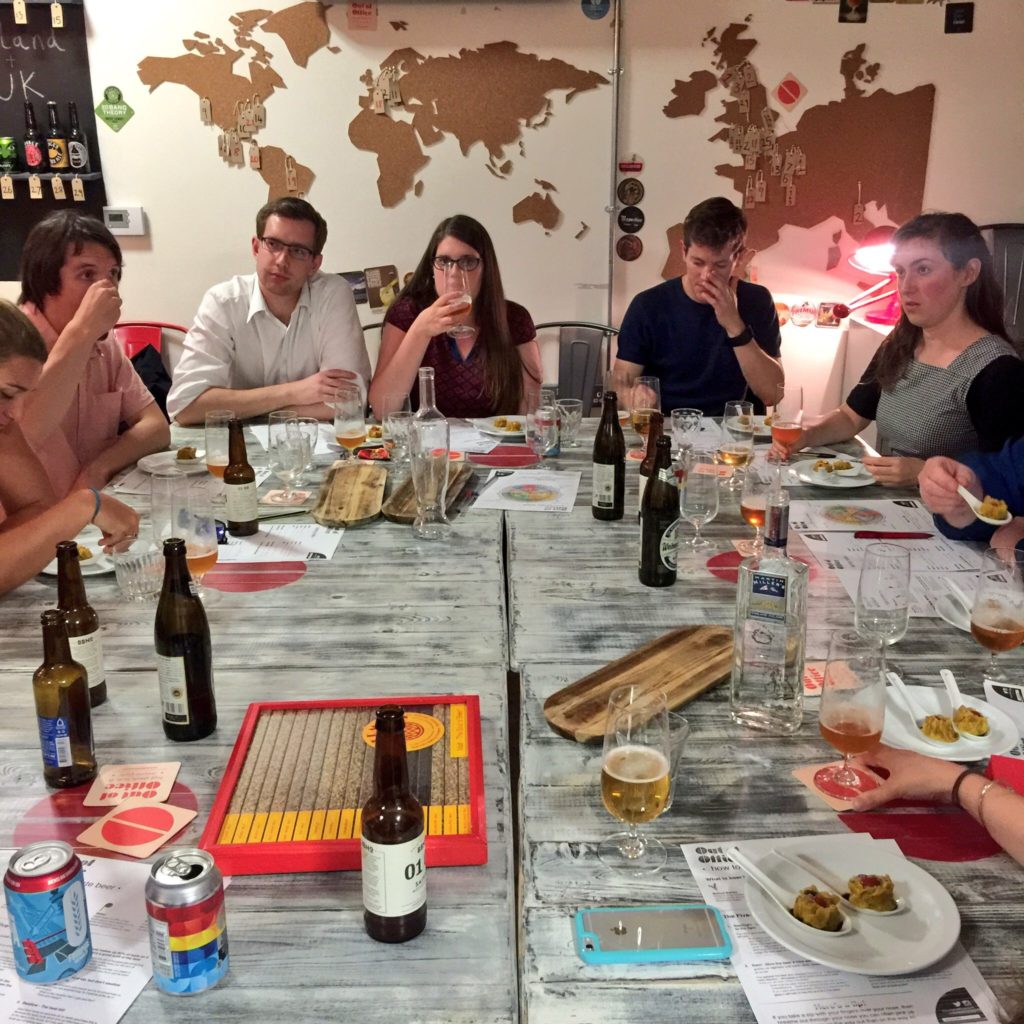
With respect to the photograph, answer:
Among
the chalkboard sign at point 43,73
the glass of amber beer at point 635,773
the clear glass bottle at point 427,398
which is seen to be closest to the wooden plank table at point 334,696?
the glass of amber beer at point 635,773

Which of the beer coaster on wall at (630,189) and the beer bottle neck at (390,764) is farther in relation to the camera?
the beer coaster on wall at (630,189)

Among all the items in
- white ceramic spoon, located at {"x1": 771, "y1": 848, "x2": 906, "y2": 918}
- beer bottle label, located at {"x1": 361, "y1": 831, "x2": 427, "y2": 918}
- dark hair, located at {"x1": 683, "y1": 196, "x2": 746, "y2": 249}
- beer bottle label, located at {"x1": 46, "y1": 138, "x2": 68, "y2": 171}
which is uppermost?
beer bottle label, located at {"x1": 46, "y1": 138, "x2": 68, "y2": 171}

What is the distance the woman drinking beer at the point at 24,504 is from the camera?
1715 millimetres

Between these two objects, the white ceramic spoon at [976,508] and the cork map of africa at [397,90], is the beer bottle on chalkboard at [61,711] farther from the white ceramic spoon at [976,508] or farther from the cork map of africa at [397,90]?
the cork map of africa at [397,90]

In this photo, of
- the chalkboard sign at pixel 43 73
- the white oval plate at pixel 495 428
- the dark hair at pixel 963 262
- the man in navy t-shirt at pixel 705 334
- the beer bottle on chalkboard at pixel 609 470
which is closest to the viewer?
the beer bottle on chalkboard at pixel 609 470

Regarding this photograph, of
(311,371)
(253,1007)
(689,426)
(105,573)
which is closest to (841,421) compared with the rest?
(689,426)

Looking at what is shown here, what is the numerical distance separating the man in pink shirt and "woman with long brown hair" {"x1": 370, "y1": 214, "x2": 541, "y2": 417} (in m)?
0.74

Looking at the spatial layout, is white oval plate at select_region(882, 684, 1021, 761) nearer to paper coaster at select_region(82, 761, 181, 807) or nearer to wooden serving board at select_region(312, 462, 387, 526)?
paper coaster at select_region(82, 761, 181, 807)

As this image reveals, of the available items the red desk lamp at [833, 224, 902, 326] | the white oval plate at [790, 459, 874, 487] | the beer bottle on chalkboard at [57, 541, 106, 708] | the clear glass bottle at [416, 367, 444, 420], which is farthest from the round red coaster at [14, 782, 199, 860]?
the red desk lamp at [833, 224, 902, 326]

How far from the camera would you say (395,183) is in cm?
423

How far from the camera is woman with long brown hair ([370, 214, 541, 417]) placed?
3.10 m

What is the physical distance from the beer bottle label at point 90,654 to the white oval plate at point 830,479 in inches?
64.5

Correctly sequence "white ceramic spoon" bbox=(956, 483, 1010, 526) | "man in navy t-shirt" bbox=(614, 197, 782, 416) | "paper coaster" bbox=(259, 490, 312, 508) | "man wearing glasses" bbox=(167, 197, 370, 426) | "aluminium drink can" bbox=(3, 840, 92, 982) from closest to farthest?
"aluminium drink can" bbox=(3, 840, 92, 982), "white ceramic spoon" bbox=(956, 483, 1010, 526), "paper coaster" bbox=(259, 490, 312, 508), "man wearing glasses" bbox=(167, 197, 370, 426), "man in navy t-shirt" bbox=(614, 197, 782, 416)

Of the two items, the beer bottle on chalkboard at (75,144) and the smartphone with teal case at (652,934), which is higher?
the beer bottle on chalkboard at (75,144)
